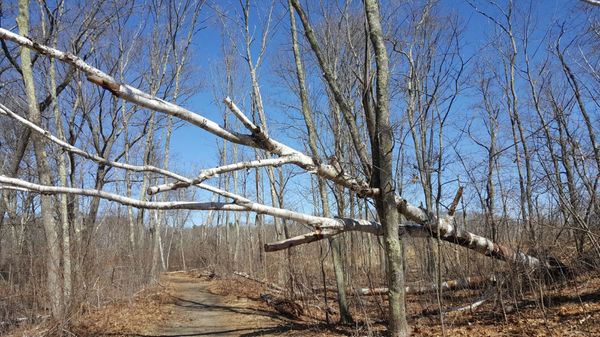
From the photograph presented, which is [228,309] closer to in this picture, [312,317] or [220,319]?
[220,319]

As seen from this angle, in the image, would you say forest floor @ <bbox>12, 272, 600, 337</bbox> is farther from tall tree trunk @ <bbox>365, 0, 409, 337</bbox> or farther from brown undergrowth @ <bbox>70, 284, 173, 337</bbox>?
tall tree trunk @ <bbox>365, 0, 409, 337</bbox>

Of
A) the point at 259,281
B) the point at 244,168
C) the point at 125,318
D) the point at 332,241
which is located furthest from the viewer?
the point at 259,281

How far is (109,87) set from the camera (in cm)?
424

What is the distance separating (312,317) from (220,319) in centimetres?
267

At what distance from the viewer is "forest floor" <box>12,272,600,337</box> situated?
5.95 m

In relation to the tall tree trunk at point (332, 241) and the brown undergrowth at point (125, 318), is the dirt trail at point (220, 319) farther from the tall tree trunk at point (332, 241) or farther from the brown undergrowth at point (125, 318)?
the tall tree trunk at point (332, 241)

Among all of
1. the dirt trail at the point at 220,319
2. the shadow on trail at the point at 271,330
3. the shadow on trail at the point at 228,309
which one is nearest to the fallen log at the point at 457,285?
the shadow on trail at the point at 271,330

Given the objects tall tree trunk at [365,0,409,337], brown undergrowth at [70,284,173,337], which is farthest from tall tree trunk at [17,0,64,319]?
tall tree trunk at [365,0,409,337]

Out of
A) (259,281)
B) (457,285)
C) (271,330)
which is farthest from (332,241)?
(259,281)

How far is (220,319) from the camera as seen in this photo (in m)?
10.9

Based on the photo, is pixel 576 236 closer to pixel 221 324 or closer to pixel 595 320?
pixel 595 320

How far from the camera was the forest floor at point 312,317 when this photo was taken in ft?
19.5

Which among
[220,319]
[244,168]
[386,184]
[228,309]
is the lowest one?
[228,309]

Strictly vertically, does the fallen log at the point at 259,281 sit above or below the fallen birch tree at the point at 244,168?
below
